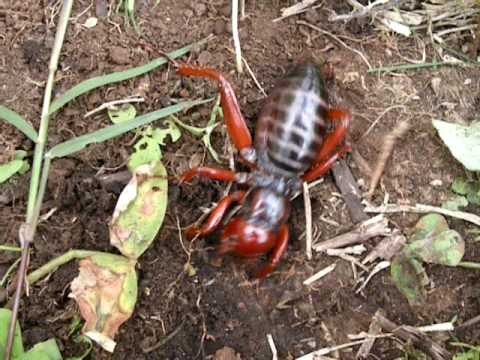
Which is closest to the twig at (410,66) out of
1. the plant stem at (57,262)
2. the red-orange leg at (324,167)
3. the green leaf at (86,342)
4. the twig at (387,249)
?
the red-orange leg at (324,167)

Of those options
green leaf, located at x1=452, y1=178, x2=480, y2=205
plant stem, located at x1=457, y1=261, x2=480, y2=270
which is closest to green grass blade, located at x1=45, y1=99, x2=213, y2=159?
green leaf, located at x1=452, y1=178, x2=480, y2=205

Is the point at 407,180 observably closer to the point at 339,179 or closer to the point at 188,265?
the point at 339,179

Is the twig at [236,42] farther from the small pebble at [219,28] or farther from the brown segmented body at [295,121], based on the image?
the brown segmented body at [295,121]

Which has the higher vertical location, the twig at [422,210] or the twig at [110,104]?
the twig at [110,104]

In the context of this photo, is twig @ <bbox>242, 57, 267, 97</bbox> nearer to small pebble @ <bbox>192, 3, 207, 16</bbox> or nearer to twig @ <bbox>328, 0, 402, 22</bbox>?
small pebble @ <bbox>192, 3, 207, 16</bbox>

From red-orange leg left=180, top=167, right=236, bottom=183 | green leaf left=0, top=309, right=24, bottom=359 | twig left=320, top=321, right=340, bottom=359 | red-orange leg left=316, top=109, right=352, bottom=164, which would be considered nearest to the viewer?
green leaf left=0, top=309, right=24, bottom=359

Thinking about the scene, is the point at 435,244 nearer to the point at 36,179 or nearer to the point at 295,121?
the point at 295,121

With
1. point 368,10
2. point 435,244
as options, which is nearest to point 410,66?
point 368,10
